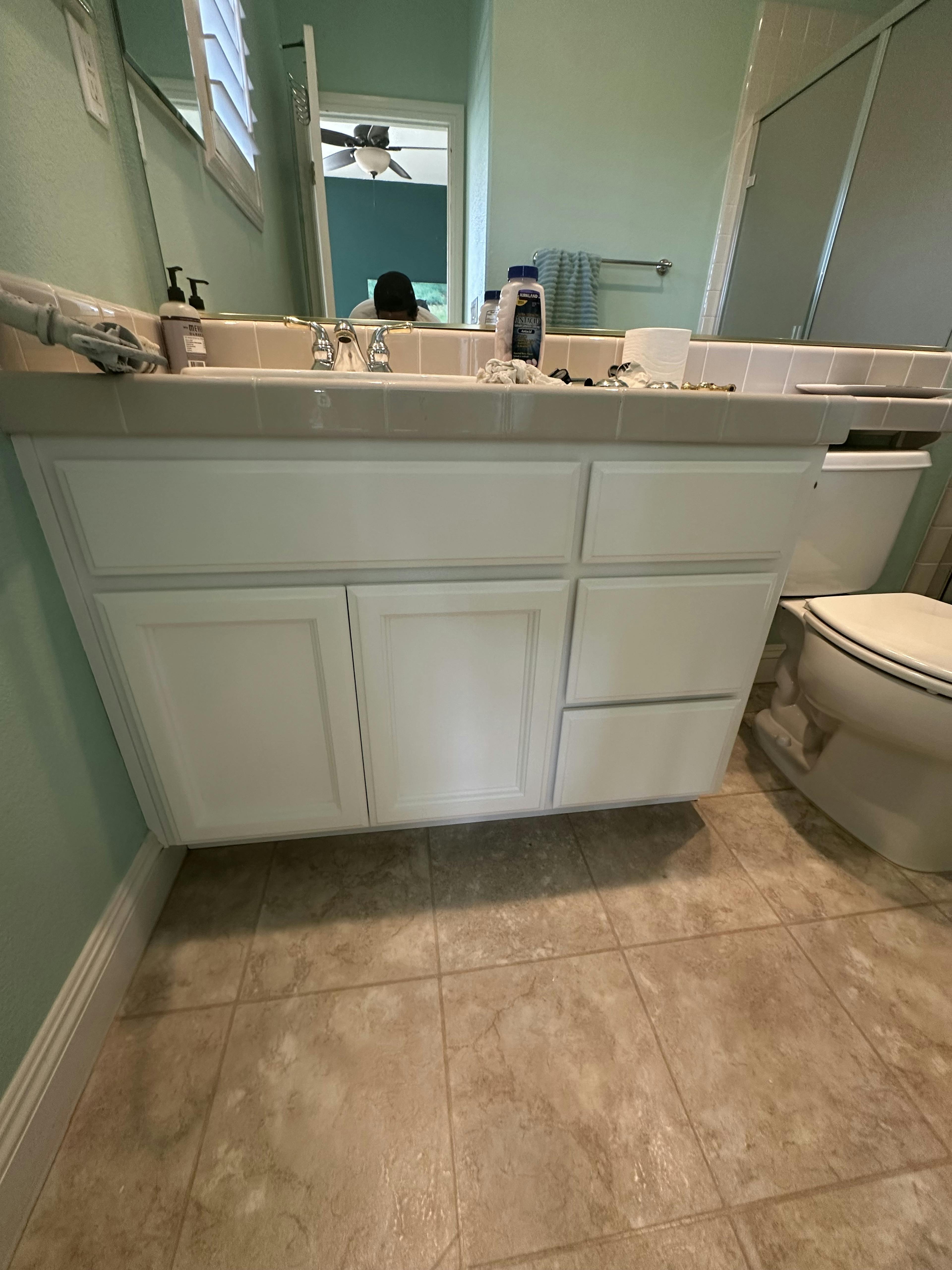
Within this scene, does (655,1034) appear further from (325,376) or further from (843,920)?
(325,376)

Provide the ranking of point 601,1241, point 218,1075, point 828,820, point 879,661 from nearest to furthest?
point 601,1241, point 218,1075, point 879,661, point 828,820

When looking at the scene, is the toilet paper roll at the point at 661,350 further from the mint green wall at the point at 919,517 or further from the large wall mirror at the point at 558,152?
the mint green wall at the point at 919,517

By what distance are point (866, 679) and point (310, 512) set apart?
991 millimetres

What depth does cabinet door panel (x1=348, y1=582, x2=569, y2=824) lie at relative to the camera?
68 cm

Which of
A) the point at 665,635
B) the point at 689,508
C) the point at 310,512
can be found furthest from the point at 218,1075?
the point at 689,508

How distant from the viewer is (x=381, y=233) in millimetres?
1025

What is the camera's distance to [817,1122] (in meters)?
0.62

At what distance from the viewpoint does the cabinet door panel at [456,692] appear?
0.68m

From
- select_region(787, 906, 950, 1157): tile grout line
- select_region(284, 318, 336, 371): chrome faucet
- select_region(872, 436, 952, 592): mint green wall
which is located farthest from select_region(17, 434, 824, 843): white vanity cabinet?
select_region(872, 436, 952, 592): mint green wall

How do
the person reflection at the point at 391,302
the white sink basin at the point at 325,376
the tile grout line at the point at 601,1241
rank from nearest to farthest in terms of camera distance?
1. the tile grout line at the point at 601,1241
2. the white sink basin at the point at 325,376
3. the person reflection at the point at 391,302

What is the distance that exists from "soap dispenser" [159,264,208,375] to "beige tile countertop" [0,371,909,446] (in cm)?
41

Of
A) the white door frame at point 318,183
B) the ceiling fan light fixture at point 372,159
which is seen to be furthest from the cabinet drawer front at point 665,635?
the ceiling fan light fixture at point 372,159

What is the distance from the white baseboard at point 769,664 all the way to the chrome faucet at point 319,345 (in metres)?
1.52

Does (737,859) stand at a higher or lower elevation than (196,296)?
lower
